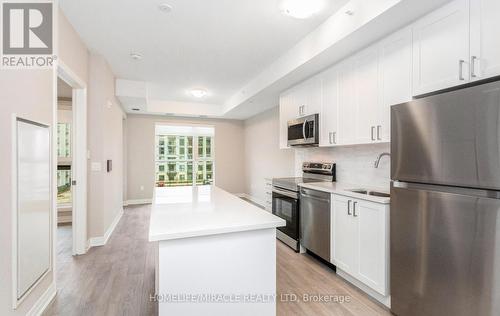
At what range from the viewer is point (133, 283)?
250 cm

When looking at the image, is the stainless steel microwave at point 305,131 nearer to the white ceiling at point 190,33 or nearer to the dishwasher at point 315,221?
the dishwasher at point 315,221

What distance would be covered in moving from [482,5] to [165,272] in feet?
8.45

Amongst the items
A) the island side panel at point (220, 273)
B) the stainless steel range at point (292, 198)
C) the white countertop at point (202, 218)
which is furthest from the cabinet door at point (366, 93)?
the island side panel at point (220, 273)

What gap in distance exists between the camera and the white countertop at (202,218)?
1.35 metres

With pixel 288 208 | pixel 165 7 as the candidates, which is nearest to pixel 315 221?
pixel 288 208

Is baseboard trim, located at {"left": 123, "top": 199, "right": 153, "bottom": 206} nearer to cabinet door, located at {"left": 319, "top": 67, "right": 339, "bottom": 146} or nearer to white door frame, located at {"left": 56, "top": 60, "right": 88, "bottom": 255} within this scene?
white door frame, located at {"left": 56, "top": 60, "right": 88, "bottom": 255}

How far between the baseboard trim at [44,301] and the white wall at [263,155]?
3936 millimetres

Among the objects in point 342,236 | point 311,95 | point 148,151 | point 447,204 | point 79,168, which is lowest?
point 342,236

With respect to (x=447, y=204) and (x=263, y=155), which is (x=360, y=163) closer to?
(x=447, y=204)

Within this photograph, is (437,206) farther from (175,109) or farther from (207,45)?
(175,109)

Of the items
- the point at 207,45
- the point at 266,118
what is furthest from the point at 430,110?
the point at 266,118

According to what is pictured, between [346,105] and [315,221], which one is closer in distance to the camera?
[346,105]

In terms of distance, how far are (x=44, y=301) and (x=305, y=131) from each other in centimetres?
328

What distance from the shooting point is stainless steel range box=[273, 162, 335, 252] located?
3293 mm
